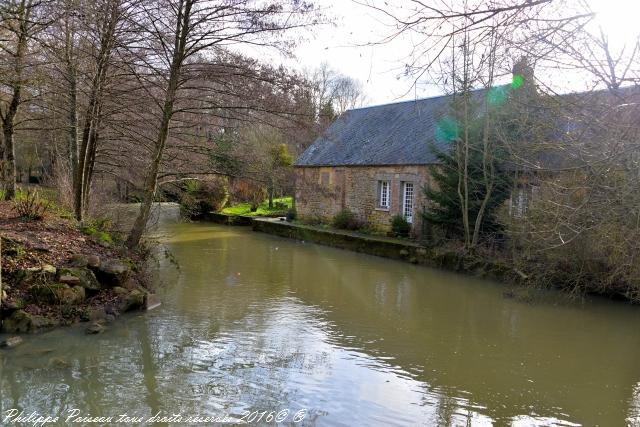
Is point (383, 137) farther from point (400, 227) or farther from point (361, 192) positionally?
point (400, 227)

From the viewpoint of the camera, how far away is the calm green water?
573 cm

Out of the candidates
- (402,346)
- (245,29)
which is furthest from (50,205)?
(402,346)

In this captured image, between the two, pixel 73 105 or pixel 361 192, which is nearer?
pixel 73 105

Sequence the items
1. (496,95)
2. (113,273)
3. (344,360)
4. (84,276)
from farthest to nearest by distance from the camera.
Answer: (496,95) → (113,273) → (84,276) → (344,360)

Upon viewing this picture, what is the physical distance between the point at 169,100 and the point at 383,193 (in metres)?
11.8

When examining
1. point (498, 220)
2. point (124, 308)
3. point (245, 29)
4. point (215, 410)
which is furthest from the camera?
point (498, 220)

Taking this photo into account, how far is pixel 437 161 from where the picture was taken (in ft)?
59.5

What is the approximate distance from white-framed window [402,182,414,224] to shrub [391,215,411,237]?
565 millimetres

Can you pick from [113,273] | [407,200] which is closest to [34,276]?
[113,273]

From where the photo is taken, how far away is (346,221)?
21.6 m

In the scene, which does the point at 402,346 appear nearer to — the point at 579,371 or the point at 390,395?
the point at 390,395

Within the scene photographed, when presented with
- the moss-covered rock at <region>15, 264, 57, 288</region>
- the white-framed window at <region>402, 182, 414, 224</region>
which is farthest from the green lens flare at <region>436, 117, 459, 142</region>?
the moss-covered rock at <region>15, 264, 57, 288</region>

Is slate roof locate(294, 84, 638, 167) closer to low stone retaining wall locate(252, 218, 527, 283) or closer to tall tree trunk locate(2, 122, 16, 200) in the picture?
low stone retaining wall locate(252, 218, 527, 283)

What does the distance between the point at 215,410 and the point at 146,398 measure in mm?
844
